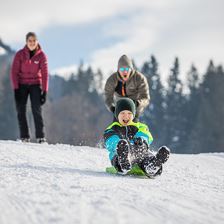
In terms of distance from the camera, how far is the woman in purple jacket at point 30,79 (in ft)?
25.8

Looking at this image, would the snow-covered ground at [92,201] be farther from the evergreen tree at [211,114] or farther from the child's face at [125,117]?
the evergreen tree at [211,114]

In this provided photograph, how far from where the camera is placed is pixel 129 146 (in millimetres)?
5012

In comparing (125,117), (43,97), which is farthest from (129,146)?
(43,97)

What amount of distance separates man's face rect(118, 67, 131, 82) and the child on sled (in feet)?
4.88

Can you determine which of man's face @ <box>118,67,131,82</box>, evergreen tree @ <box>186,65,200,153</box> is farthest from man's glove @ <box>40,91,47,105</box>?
evergreen tree @ <box>186,65,200,153</box>

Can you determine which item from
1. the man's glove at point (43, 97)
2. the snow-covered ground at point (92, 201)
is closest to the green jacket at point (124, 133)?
the snow-covered ground at point (92, 201)

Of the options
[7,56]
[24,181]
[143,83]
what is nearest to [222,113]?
[143,83]

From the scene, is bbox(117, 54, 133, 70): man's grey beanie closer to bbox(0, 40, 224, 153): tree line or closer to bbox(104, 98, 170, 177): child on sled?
bbox(104, 98, 170, 177): child on sled

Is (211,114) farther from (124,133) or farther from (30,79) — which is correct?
(124,133)

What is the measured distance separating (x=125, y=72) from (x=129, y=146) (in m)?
2.02

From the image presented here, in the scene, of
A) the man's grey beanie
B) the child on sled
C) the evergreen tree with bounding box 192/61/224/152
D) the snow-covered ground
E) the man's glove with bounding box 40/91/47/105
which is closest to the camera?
the snow-covered ground

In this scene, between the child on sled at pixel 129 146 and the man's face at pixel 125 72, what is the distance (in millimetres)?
1488

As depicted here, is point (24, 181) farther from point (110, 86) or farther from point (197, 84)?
point (197, 84)

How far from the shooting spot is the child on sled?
185 inches
